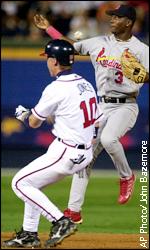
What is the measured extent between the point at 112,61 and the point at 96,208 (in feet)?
17.0

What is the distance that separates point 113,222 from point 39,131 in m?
6.91

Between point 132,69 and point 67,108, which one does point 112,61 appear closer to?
point 132,69

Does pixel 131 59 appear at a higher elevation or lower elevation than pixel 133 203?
higher

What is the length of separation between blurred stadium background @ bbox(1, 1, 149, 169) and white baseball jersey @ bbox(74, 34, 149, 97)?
887 centimetres

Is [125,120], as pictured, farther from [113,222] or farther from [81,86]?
[113,222]

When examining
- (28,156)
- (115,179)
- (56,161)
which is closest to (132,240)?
(56,161)

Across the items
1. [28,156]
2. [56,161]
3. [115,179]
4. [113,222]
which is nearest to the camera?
[56,161]

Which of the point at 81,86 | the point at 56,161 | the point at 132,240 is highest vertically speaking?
the point at 81,86

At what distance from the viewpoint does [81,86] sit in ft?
31.8

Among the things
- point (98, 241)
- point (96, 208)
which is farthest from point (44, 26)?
point (96, 208)

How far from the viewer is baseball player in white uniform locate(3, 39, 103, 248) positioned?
9477 millimetres

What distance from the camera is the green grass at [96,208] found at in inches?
551

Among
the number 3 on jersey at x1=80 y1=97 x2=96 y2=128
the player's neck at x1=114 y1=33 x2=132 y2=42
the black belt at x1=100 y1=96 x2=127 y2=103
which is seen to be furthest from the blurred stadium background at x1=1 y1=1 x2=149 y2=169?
the number 3 on jersey at x1=80 y1=97 x2=96 y2=128

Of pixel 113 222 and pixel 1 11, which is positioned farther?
pixel 1 11
